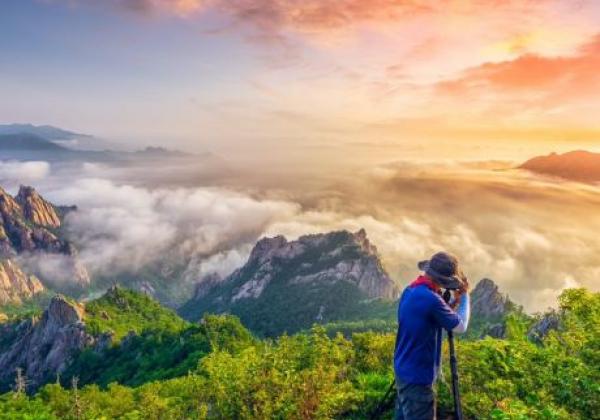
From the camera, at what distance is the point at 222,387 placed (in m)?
17.1

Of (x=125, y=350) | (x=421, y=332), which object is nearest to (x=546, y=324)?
(x=421, y=332)

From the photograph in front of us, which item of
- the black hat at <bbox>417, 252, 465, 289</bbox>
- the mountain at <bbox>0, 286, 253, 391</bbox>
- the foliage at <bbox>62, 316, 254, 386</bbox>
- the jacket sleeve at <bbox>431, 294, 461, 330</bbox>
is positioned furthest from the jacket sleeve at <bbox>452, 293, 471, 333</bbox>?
the foliage at <bbox>62, 316, 254, 386</bbox>

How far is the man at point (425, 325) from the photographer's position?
33.3ft

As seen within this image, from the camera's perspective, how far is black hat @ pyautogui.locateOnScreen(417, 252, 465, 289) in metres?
10.3

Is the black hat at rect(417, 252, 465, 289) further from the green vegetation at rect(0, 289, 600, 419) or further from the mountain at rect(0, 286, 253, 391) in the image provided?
the mountain at rect(0, 286, 253, 391)

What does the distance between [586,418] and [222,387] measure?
11.1m

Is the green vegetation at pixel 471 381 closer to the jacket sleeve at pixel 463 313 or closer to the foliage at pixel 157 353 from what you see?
the jacket sleeve at pixel 463 313

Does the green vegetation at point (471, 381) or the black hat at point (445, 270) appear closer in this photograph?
the black hat at point (445, 270)

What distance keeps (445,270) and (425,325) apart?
1252 mm

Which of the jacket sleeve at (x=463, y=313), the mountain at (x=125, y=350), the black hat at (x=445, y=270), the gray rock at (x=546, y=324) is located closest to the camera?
the jacket sleeve at (x=463, y=313)

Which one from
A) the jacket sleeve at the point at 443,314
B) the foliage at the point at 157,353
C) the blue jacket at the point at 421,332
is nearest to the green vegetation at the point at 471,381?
the blue jacket at the point at 421,332

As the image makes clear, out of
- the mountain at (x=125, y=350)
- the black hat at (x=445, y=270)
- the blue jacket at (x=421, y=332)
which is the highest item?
the black hat at (x=445, y=270)

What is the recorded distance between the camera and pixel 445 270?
33.7 ft

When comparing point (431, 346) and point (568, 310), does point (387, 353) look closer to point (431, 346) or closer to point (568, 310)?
point (568, 310)
